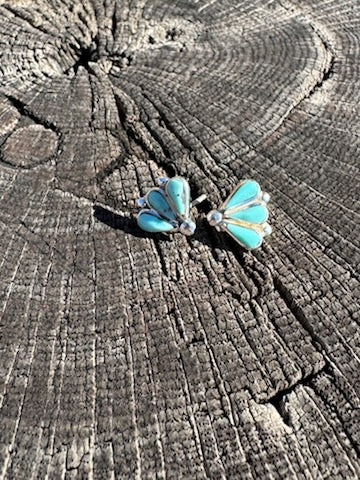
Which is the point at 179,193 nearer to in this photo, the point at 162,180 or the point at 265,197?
the point at 162,180

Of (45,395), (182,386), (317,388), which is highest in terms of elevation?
(317,388)

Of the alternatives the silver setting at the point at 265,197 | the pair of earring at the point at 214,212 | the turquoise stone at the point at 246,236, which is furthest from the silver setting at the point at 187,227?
the silver setting at the point at 265,197

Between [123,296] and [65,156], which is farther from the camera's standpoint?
[65,156]

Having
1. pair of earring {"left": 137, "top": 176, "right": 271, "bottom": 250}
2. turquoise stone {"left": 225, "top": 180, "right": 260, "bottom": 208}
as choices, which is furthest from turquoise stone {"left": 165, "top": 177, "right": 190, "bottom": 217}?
turquoise stone {"left": 225, "top": 180, "right": 260, "bottom": 208}

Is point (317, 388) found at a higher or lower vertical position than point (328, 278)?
lower

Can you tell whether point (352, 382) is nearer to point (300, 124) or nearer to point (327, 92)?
point (300, 124)

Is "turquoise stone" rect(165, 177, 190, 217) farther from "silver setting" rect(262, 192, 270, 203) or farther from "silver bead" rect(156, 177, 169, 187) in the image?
"silver setting" rect(262, 192, 270, 203)

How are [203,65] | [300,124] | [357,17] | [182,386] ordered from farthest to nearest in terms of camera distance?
1. [357,17]
2. [203,65]
3. [300,124]
4. [182,386]

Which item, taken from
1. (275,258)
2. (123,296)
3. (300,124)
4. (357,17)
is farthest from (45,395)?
(357,17)
